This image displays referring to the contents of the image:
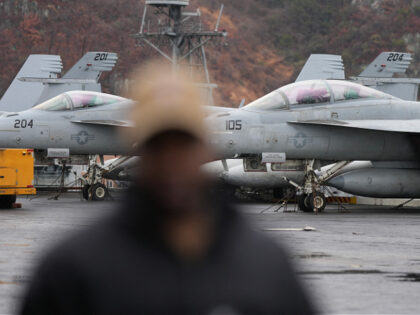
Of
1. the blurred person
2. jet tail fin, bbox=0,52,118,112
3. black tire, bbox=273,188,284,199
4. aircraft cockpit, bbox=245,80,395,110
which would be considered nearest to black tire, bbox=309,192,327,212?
aircraft cockpit, bbox=245,80,395,110

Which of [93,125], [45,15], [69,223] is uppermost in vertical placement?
[45,15]

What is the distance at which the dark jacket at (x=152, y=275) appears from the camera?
2.07 m

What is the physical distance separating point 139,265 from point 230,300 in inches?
8.8

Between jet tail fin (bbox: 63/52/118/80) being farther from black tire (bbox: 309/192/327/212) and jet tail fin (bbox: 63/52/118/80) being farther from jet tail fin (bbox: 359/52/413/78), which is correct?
black tire (bbox: 309/192/327/212)

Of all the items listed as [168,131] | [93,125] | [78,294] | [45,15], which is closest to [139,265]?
[78,294]

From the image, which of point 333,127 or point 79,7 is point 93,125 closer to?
point 333,127

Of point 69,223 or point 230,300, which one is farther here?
point 69,223

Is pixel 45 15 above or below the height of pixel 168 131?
above

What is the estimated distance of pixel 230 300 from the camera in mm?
2113

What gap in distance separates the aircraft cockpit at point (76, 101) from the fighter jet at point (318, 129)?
5.27m

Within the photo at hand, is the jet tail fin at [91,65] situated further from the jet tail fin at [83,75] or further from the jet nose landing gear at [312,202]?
the jet nose landing gear at [312,202]

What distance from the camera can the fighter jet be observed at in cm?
1959

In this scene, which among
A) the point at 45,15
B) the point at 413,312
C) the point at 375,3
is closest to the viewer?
the point at 413,312

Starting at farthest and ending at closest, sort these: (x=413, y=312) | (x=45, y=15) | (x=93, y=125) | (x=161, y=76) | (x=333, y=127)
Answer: (x=45, y=15)
(x=93, y=125)
(x=333, y=127)
(x=413, y=312)
(x=161, y=76)
